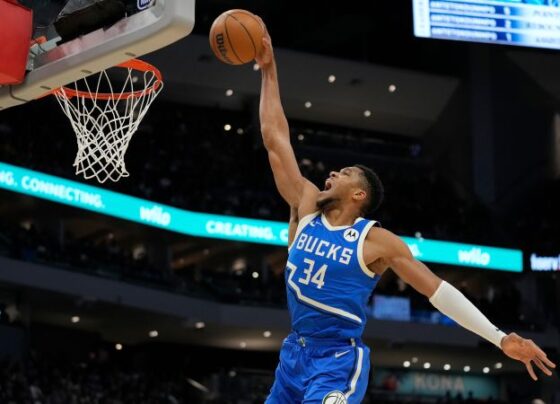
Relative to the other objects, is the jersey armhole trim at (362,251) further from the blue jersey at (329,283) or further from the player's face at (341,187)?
the player's face at (341,187)

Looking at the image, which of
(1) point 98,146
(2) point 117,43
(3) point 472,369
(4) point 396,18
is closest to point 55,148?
(4) point 396,18

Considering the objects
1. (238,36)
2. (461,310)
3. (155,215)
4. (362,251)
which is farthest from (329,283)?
(155,215)

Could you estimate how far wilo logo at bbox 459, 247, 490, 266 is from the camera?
2958cm

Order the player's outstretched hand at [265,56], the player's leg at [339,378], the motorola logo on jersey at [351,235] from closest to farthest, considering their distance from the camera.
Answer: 1. the player's leg at [339,378]
2. the motorola logo on jersey at [351,235]
3. the player's outstretched hand at [265,56]

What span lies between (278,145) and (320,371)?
4.13 ft

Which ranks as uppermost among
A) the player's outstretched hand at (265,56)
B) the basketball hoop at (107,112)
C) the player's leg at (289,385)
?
the basketball hoop at (107,112)

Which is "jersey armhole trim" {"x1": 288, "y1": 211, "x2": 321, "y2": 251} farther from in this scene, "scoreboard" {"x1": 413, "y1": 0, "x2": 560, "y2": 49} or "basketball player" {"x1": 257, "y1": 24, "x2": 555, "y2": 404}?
"scoreboard" {"x1": 413, "y1": 0, "x2": 560, "y2": 49}

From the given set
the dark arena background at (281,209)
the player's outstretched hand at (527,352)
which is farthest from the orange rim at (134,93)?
the dark arena background at (281,209)

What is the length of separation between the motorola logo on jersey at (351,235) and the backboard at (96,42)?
4.43 ft

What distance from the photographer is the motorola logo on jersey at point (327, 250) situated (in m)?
5.38

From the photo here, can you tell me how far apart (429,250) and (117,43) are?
23.6m

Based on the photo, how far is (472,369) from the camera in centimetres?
3278

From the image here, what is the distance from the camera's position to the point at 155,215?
26078 mm

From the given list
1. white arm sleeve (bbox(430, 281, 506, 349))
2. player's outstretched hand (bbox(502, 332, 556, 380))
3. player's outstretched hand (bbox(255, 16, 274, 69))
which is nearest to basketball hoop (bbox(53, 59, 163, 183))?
player's outstretched hand (bbox(255, 16, 274, 69))
